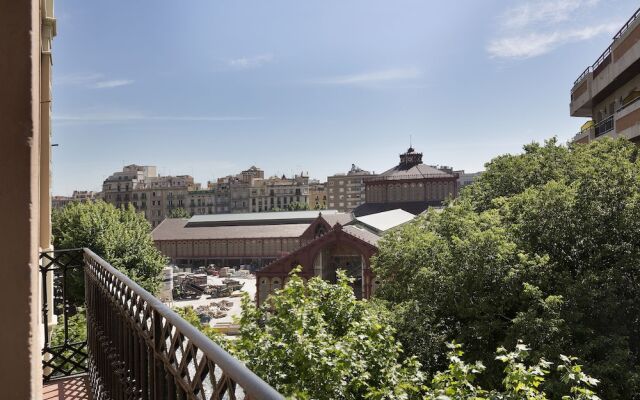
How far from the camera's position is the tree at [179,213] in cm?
11550

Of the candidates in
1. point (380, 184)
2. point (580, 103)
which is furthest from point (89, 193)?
point (580, 103)

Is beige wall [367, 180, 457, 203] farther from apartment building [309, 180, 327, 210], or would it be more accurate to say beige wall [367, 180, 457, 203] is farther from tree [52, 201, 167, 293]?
apartment building [309, 180, 327, 210]

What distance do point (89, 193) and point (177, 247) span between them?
87.9m

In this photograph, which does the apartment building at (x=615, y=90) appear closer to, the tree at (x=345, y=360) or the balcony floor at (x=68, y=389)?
the tree at (x=345, y=360)

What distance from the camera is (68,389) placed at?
6.19m

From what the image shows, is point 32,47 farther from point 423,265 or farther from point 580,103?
point 580,103

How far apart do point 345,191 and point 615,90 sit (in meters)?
112

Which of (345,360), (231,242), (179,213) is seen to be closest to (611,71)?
(345,360)

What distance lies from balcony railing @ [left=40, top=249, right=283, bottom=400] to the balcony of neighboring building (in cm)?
1937

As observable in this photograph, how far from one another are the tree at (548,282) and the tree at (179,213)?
10413 cm

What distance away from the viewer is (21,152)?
2059 mm

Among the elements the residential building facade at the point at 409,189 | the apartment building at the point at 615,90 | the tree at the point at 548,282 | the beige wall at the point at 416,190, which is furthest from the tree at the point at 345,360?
the beige wall at the point at 416,190

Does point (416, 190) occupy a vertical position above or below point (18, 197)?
above

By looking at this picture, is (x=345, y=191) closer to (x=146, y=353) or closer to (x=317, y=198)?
(x=317, y=198)
